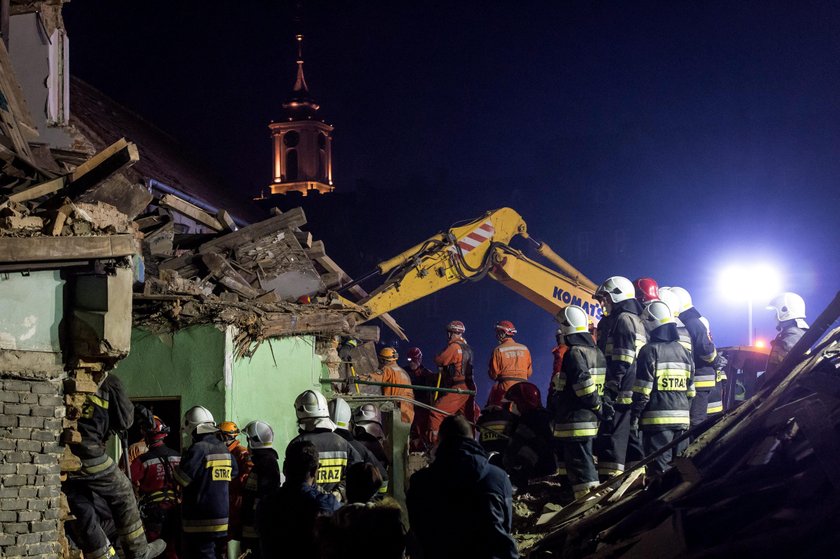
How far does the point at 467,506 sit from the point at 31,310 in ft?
12.9

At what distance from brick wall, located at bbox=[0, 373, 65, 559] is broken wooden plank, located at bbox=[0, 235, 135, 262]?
2.92ft

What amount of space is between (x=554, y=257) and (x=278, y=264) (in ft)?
21.6

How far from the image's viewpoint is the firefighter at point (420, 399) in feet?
51.3

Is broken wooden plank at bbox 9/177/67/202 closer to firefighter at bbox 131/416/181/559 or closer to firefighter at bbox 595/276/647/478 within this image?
firefighter at bbox 131/416/181/559

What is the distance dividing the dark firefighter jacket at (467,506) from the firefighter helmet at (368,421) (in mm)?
5411

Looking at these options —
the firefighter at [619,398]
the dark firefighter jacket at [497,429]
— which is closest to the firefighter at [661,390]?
the firefighter at [619,398]

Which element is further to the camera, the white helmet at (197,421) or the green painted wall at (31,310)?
the white helmet at (197,421)

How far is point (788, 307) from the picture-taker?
1252 cm

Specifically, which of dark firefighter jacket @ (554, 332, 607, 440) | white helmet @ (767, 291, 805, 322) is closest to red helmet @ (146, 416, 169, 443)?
dark firefighter jacket @ (554, 332, 607, 440)

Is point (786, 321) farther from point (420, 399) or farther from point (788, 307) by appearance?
point (420, 399)

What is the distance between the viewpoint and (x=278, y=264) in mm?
14273

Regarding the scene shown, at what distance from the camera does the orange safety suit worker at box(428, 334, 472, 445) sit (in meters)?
15.5

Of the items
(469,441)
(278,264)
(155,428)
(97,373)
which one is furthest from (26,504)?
(278,264)

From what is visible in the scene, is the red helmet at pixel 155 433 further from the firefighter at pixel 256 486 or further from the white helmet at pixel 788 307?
the white helmet at pixel 788 307
